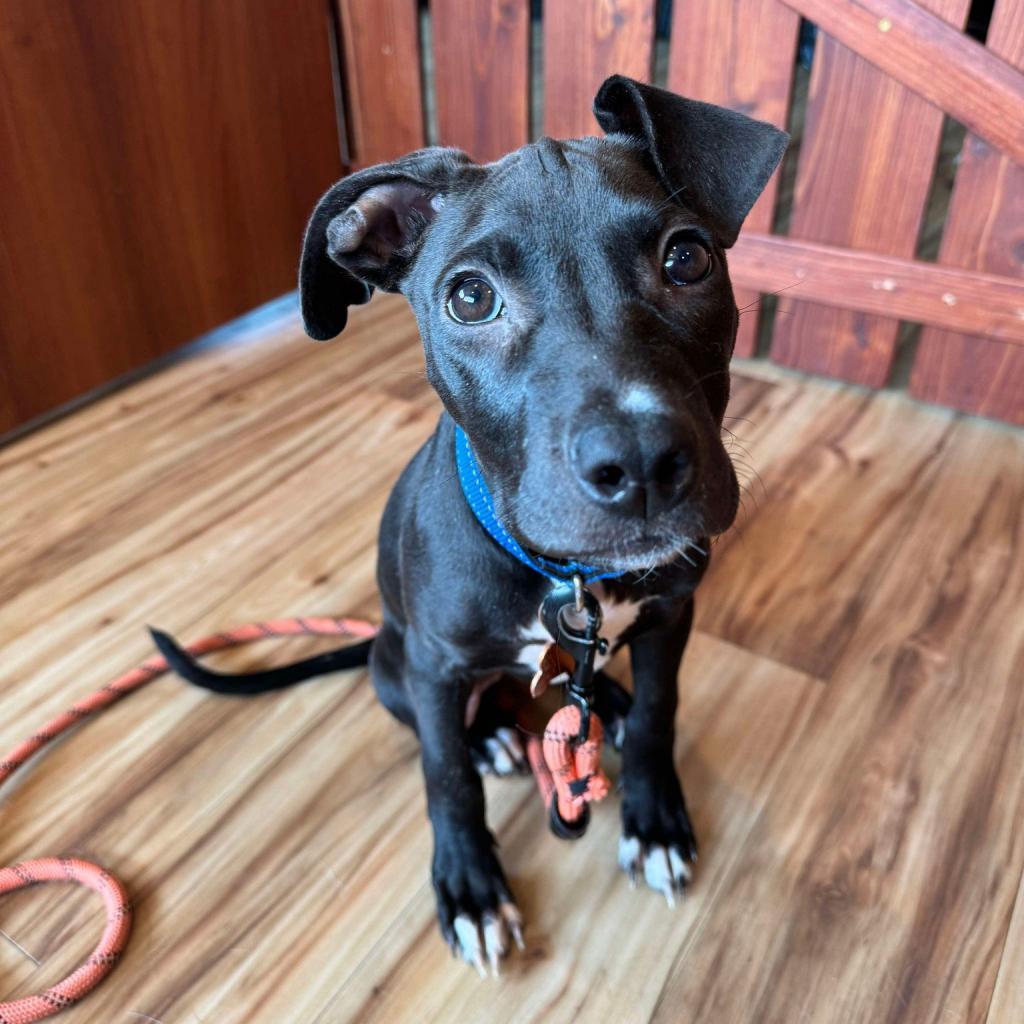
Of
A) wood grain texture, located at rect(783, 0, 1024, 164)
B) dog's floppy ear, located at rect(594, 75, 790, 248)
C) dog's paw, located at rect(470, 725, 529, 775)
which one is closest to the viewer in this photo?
dog's floppy ear, located at rect(594, 75, 790, 248)

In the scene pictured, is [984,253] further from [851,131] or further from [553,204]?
[553,204]

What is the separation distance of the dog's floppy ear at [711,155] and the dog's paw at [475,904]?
3.64 ft

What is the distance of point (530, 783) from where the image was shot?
1869mm

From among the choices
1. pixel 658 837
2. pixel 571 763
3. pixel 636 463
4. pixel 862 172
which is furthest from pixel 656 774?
pixel 862 172

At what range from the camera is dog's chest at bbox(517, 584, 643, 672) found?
57.1 inches

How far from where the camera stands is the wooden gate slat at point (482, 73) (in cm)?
337

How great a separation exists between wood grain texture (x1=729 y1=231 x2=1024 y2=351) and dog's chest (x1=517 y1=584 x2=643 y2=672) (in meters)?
A: 1.59

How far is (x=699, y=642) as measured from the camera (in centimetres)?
216

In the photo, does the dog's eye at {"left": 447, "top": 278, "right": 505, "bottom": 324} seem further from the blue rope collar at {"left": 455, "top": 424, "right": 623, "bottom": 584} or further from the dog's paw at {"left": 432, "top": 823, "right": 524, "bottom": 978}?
the dog's paw at {"left": 432, "top": 823, "right": 524, "bottom": 978}

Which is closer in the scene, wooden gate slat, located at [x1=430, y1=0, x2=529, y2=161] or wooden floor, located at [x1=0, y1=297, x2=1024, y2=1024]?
wooden floor, located at [x1=0, y1=297, x2=1024, y2=1024]

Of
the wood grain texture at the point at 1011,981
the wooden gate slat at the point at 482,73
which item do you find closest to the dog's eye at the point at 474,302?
the wood grain texture at the point at 1011,981

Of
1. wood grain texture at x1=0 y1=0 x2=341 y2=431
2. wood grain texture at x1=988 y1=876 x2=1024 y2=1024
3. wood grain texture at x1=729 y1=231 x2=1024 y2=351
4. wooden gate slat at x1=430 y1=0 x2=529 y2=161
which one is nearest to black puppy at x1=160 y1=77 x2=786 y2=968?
wood grain texture at x1=988 y1=876 x2=1024 y2=1024

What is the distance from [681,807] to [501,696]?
1.59ft

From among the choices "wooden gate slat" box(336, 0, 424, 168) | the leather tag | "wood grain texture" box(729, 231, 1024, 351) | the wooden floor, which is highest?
"wooden gate slat" box(336, 0, 424, 168)
